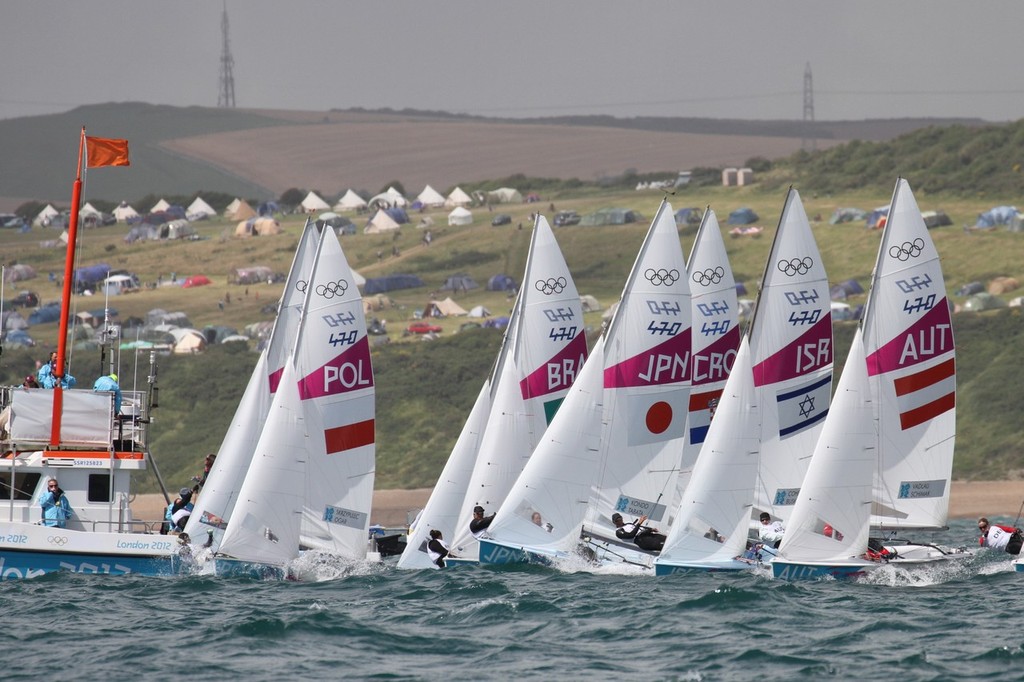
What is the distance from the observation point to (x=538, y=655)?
2614 centimetres

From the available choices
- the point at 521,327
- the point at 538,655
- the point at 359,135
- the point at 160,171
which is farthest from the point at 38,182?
the point at 538,655

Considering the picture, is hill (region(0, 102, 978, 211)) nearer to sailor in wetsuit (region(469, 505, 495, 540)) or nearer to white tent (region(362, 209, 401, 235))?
white tent (region(362, 209, 401, 235))

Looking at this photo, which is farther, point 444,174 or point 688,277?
point 444,174

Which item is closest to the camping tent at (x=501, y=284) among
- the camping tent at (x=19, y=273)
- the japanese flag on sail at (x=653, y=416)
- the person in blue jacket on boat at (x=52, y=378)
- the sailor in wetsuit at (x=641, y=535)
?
the camping tent at (x=19, y=273)

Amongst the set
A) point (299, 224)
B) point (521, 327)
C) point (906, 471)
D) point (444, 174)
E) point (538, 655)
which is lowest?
point (538, 655)

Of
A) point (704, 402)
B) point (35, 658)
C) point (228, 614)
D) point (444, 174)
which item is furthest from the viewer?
point (444, 174)

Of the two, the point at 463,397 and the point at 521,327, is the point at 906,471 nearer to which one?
the point at 521,327

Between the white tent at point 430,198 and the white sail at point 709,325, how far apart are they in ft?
349

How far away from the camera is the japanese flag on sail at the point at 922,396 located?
36.7 meters

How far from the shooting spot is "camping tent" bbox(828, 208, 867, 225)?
107125 mm

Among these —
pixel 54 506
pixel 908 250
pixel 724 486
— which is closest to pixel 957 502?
pixel 908 250

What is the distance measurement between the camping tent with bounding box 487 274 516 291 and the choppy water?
236 ft

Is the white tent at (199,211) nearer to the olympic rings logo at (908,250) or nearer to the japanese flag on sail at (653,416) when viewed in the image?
the japanese flag on sail at (653,416)

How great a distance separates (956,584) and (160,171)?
149918mm
